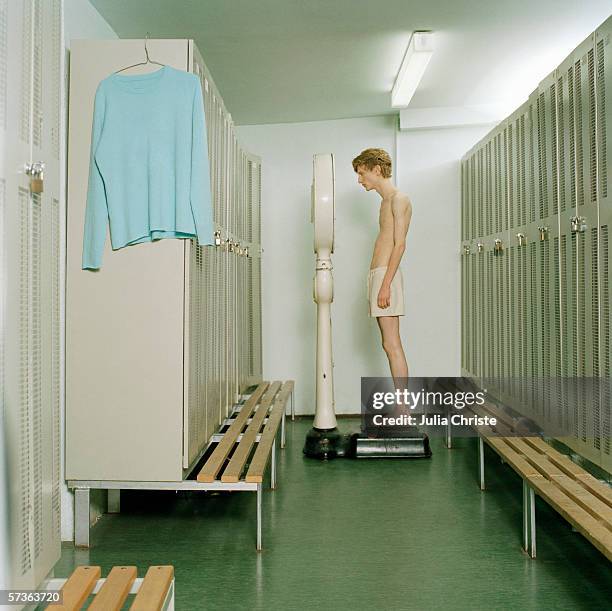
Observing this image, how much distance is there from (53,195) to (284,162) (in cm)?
424

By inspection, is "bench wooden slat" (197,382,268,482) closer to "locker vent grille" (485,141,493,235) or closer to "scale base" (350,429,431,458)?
"scale base" (350,429,431,458)

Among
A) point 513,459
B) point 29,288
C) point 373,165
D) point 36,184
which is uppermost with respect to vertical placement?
point 373,165

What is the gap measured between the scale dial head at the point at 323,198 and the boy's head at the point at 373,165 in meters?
0.32

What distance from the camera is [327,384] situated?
4.69 meters

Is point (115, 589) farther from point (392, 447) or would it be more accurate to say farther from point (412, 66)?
point (412, 66)

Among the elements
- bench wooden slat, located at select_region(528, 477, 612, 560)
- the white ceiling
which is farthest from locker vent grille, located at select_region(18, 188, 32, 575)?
the white ceiling

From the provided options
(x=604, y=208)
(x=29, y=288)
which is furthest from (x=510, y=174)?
(x=29, y=288)

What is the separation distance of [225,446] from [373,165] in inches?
92.8

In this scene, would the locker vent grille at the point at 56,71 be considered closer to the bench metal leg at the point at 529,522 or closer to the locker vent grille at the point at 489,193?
the bench metal leg at the point at 529,522

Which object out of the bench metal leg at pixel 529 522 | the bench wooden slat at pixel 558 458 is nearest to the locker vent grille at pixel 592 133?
the bench wooden slat at pixel 558 458

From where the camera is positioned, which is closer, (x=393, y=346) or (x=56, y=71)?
(x=56, y=71)

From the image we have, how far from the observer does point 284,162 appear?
6145mm

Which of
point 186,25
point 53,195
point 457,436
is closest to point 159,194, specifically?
point 53,195

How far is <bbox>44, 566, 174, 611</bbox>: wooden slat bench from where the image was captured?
177 cm
